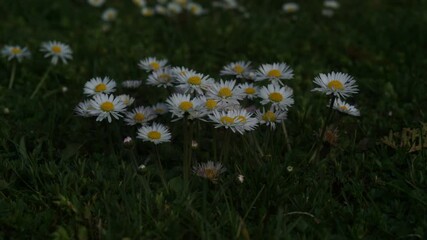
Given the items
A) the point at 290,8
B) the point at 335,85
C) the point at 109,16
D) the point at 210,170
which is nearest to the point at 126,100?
the point at 210,170

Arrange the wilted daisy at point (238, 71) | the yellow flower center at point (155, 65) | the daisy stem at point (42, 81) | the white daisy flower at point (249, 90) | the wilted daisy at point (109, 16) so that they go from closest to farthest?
the white daisy flower at point (249, 90) < the wilted daisy at point (238, 71) < the yellow flower center at point (155, 65) < the daisy stem at point (42, 81) < the wilted daisy at point (109, 16)

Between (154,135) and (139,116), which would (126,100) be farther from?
(154,135)

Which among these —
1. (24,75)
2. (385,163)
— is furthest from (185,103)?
(24,75)

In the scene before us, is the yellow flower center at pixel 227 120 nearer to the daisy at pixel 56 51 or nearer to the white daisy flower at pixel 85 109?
the white daisy flower at pixel 85 109

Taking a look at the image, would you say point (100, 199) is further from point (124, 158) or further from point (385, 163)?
point (385, 163)

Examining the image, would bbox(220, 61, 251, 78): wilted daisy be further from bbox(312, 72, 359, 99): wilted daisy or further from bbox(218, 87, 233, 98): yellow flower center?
bbox(312, 72, 359, 99): wilted daisy

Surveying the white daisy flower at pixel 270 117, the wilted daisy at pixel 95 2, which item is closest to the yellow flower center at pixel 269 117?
the white daisy flower at pixel 270 117
